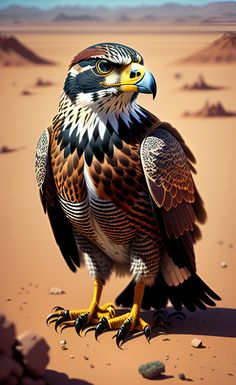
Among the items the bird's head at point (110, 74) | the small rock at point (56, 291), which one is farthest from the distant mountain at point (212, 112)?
the bird's head at point (110, 74)

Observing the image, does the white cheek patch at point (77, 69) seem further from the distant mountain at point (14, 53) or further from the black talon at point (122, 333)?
the distant mountain at point (14, 53)

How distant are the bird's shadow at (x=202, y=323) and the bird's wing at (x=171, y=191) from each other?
37 centimetres

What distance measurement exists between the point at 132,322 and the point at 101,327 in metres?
0.17

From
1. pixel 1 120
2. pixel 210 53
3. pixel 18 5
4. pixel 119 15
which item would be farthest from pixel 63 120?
pixel 119 15

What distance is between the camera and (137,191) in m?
3.57

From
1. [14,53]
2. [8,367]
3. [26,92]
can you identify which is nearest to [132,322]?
[8,367]

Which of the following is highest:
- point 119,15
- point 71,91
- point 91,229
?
point 119,15

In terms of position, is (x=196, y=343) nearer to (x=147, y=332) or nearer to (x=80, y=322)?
(x=147, y=332)

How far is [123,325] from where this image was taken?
3863 millimetres

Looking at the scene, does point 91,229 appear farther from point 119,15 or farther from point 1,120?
point 119,15

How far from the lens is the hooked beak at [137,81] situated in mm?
3357

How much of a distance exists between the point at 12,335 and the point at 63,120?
1.17m

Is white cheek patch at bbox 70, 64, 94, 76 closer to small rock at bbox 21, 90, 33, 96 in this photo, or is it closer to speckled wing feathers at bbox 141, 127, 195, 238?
speckled wing feathers at bbox 141, 127, 195, 238

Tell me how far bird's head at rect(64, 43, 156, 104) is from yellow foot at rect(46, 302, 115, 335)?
126 centimetres
